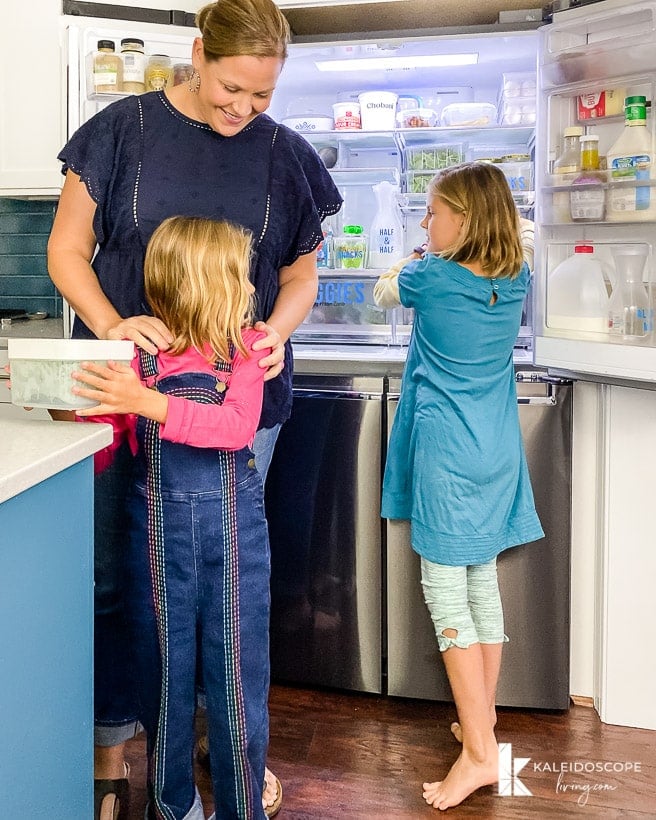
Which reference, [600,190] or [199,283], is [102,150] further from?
[600,190]

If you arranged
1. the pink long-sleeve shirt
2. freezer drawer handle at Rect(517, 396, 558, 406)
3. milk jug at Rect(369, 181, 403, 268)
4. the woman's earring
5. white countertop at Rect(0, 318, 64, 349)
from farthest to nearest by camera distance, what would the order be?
white countertop at Rect(0, 318, 64, 349), milk jug at Rect(369, 181, 403, 268), freezer drawer handle at Rect(517, 396, 558, 406), the woman's earring, the pink long-sleeve shirt

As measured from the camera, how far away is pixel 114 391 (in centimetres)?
110

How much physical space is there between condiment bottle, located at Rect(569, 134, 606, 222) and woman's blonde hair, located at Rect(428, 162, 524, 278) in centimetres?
26

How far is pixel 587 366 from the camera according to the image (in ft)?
6.18

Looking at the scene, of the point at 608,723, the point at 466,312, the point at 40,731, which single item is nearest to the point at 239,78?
the point at 466,312

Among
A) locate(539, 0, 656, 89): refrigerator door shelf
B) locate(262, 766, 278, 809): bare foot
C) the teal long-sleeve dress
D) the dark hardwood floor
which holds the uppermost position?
locate(539, 0, 656, 89): refrigerator door shelf

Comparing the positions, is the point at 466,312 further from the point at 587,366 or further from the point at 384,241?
the point at 384,241

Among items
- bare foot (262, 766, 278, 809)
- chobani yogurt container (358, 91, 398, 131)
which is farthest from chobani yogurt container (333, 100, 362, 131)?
bare foot (262, 766, 278, 809)

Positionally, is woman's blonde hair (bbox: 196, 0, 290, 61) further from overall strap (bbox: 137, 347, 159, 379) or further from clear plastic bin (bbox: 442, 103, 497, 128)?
clear plastic bin (bbox: 442, 103, 497, 128)

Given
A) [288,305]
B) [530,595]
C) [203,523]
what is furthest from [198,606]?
[530,595]

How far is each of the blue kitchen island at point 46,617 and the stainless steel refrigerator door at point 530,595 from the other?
1072mm

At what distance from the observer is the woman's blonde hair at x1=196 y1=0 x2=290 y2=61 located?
4.29ft

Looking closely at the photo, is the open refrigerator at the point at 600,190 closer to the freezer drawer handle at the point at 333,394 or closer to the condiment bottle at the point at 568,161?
the condiment bottle at the point at 568,161

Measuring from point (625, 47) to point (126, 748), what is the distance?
187cm
